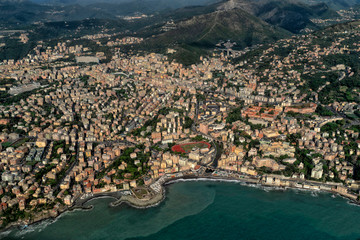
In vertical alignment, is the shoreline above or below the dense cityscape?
below

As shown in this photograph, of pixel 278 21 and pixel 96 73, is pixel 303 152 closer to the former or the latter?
Result: pixel 96 73

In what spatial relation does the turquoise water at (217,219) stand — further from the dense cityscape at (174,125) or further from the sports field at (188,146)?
the sports field at (188,146)

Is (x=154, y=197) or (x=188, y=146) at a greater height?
(x=188, y=146)

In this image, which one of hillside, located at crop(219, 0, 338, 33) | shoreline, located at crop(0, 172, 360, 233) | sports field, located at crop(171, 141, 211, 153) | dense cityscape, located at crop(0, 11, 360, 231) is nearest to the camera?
shoreline, located at crop(0, 172, 360, 233)

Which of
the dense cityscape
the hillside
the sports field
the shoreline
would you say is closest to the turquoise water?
the shoreline

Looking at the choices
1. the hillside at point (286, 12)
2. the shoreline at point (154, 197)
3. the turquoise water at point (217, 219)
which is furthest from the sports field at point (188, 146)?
the hillside at point (286, 12)

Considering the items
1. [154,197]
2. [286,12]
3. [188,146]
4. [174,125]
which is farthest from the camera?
[286,12]

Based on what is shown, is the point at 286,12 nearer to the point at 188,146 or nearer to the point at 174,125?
the point at 174,125

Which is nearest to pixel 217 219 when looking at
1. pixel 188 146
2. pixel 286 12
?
pixel 188 146

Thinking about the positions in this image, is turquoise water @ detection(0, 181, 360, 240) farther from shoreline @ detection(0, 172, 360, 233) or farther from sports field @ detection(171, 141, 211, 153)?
sports field @ detection(171, 141, 211, 153)
